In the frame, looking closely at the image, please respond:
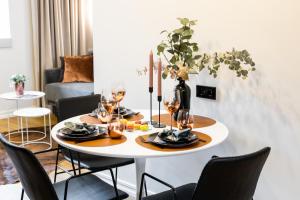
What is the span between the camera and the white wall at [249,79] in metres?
2.16

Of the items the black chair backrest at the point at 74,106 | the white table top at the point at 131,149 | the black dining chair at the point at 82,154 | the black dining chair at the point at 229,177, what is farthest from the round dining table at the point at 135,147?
the black chair backrest at the point at 74,106

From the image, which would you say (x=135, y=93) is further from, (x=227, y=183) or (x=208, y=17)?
(x=227, y=183)

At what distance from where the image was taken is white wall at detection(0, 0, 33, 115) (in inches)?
227

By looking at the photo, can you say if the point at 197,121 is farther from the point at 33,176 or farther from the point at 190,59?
the point at 33,176

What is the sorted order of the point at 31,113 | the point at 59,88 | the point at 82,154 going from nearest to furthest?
the point at 82,154 → the point at 31,113 → the point at 59,88

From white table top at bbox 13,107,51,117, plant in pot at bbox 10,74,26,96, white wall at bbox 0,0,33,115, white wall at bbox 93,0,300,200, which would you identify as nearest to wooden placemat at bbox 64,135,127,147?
white wall at bbox 93,0,300,200

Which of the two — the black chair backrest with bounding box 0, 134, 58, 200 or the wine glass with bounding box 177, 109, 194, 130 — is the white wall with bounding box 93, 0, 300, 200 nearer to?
the wine glass with bounding box 177, 109, 194, 130

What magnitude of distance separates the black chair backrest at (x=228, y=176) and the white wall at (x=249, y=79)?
26.3 inches

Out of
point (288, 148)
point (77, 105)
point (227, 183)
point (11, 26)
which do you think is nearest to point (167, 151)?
point (227, 183)

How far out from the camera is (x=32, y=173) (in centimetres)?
171

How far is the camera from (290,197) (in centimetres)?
226

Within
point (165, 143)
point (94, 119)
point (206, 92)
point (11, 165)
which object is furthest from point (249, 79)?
point (11, 165)

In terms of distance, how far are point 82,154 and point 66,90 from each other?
274cm

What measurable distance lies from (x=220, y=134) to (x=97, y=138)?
650mm
